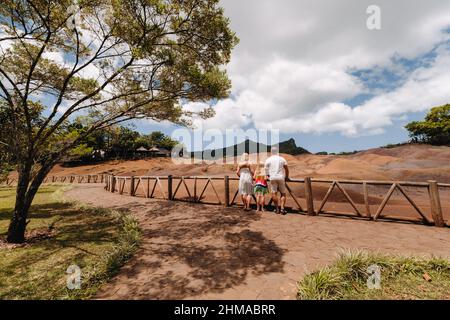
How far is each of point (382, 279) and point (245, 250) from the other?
8.21 ft

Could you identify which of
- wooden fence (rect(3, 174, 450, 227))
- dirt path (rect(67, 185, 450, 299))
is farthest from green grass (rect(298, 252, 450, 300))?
wooden fence (rect(3, 174, 450, 227))

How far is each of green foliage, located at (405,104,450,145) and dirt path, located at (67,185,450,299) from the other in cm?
5052

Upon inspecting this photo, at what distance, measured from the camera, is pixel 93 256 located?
201 inches

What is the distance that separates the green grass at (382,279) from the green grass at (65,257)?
3.60 m

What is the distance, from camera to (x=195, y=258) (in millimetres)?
4832

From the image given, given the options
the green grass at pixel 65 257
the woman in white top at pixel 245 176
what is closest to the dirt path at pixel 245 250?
the green grass at pixel 65 257

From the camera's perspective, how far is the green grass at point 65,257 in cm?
383

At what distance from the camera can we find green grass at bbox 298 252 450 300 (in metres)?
3.31

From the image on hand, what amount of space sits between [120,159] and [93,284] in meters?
59.4

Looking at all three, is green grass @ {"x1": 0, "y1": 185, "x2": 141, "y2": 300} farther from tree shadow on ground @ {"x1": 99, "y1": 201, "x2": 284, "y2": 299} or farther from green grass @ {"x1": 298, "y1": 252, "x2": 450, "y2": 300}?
green grass @ {"x1": 298, "y1": 252, "x2": 450, "y2": 300}

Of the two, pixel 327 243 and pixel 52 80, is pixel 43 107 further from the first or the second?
pixel 327 243

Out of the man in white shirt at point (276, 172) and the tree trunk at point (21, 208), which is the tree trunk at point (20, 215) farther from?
the man in white shirt at point (276, 172)

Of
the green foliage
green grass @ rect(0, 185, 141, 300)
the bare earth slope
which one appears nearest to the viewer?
green grass @ rect(0, 185, 141, 300)
